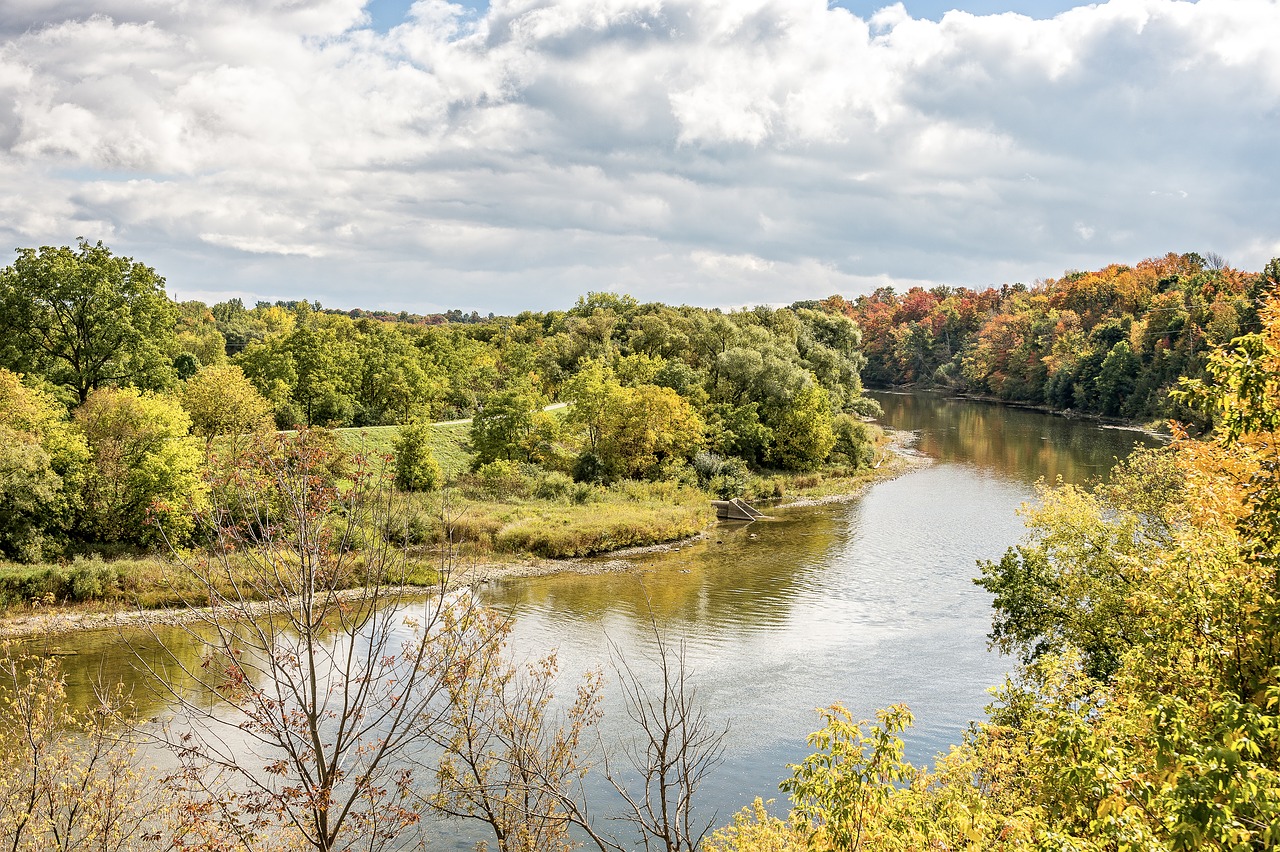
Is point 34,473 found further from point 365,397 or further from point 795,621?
point 365,397

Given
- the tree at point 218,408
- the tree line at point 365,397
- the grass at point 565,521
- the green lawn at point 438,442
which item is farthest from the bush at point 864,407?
the tree at point 218,408

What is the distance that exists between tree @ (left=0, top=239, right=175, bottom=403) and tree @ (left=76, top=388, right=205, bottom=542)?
19.6 ft

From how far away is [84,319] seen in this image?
38938mm

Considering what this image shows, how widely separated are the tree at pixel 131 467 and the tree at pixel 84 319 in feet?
19.6

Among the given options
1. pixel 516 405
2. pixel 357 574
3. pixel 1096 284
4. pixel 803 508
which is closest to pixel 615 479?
pixel 516 405

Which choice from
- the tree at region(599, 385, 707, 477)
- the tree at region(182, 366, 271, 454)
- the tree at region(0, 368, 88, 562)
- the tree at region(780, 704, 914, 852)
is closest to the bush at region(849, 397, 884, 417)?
the tree at region(599, 385, 707, 477)

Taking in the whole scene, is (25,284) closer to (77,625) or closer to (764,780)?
(77,625)

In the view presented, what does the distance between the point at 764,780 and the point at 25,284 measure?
120ft

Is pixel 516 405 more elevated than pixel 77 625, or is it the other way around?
pixel 516 405

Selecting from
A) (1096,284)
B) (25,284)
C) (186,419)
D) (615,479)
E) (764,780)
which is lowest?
(764,780)

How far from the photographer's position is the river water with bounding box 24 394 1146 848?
2220 centimetres

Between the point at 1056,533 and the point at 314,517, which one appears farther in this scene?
the point at 1056,533

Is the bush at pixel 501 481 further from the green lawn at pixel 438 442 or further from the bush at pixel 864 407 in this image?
the bush at pixel 864 407

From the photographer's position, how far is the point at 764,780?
19.2 m
